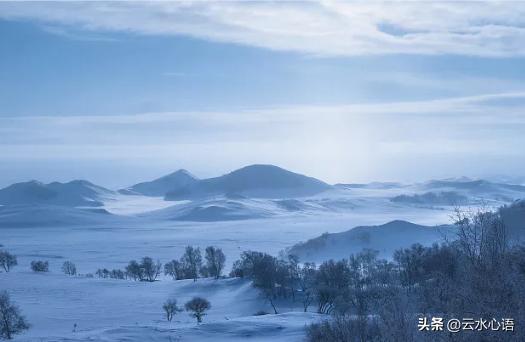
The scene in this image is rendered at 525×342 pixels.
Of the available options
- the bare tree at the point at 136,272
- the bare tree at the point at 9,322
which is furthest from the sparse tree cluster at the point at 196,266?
the bare tree at the point at 9,322

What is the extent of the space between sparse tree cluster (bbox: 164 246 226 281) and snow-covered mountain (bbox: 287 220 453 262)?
54.5 ft

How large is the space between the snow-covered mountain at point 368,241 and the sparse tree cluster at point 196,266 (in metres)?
16.6

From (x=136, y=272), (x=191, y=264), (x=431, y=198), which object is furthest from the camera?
(x=431, y=198)

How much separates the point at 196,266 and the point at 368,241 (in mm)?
25367

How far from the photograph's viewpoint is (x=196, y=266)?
61.8 m

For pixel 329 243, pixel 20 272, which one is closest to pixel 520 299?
pixel 20 272

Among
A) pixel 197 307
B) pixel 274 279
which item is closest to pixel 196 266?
pixel 274 279

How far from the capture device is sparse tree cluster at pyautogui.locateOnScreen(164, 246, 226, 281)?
57.9 meters

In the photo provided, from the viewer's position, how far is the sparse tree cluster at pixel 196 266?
5788 cm

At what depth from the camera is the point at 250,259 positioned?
48656mm

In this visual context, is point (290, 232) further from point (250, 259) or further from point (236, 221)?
point (250, 259)

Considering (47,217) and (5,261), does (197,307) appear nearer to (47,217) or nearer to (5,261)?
(5,261)

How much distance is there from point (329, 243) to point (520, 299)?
231 ft

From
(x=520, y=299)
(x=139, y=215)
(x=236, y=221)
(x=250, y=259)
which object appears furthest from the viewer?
(x=139, y=215)
